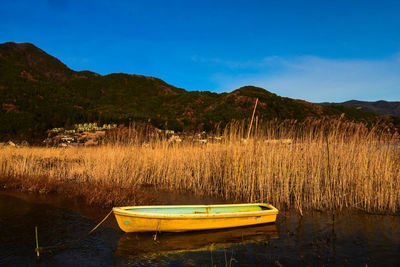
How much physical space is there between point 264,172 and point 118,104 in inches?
1613

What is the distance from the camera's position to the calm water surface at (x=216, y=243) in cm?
392

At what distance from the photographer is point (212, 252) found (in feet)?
13.7

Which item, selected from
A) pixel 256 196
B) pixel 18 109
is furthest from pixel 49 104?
pixel 256 196

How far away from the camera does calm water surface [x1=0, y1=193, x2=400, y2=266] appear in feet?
12.9

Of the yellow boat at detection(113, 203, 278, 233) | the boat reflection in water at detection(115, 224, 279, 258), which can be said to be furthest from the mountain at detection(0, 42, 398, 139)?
the boat reflection in water at detection(115, 224, 279, 258)

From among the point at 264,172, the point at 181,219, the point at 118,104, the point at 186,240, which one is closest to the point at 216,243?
the point at 186,240

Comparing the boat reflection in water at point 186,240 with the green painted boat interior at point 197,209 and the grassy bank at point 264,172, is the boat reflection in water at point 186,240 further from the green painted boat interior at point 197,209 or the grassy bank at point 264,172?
the grassy bank at point 264,172

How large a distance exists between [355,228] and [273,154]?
2.41 meters

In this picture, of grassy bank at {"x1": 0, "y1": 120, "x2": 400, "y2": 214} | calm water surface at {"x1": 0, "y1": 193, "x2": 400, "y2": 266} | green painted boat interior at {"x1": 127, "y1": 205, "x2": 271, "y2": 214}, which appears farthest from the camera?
grassy bank at {"x1": 0, "y1": 120, "x2": 400, "y2": 214}

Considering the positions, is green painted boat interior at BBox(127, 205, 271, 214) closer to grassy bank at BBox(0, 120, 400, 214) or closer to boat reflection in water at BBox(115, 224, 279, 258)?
boat reflection in water at BBox(115, 224, 279, 258)

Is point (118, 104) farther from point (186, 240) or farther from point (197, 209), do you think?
point (186, 240)

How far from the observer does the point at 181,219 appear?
455 centimetres

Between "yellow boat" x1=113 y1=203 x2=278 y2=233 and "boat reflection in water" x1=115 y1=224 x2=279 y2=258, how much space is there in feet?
0.41

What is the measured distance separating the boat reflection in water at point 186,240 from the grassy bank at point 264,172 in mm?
1534
